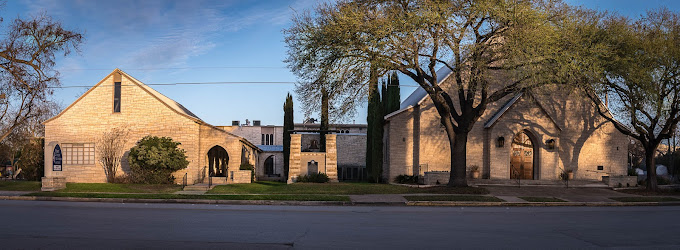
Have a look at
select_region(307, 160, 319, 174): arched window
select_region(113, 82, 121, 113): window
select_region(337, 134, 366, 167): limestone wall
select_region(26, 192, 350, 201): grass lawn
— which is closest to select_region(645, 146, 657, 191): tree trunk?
select_region(26, 192, 350, 201): grass lawn

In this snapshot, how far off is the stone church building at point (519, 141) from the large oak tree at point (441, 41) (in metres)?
8.67

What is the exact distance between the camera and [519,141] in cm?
3288

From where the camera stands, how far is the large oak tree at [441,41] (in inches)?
831

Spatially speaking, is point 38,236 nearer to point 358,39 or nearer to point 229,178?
point 358,39

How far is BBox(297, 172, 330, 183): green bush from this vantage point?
3114cm

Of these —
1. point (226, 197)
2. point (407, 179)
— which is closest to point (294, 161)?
point (407, 179)

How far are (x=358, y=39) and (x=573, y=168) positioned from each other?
18.5 m

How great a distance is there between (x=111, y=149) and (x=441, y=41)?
2050 cm

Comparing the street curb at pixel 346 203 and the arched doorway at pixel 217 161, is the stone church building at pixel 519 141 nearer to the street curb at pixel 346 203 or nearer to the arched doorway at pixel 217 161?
the street curb at pixel 346 203

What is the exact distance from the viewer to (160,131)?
32.3 meters

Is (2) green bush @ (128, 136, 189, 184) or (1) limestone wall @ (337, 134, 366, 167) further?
(1) limestone wall @ (337, 134, 366, 167)

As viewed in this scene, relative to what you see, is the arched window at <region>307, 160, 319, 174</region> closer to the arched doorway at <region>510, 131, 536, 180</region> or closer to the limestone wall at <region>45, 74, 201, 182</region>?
the limestone wall at <region>45, 74, 201, 182</region>

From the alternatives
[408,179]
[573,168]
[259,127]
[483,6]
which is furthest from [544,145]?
[259,127]

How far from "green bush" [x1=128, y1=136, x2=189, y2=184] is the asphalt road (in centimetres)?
1424
